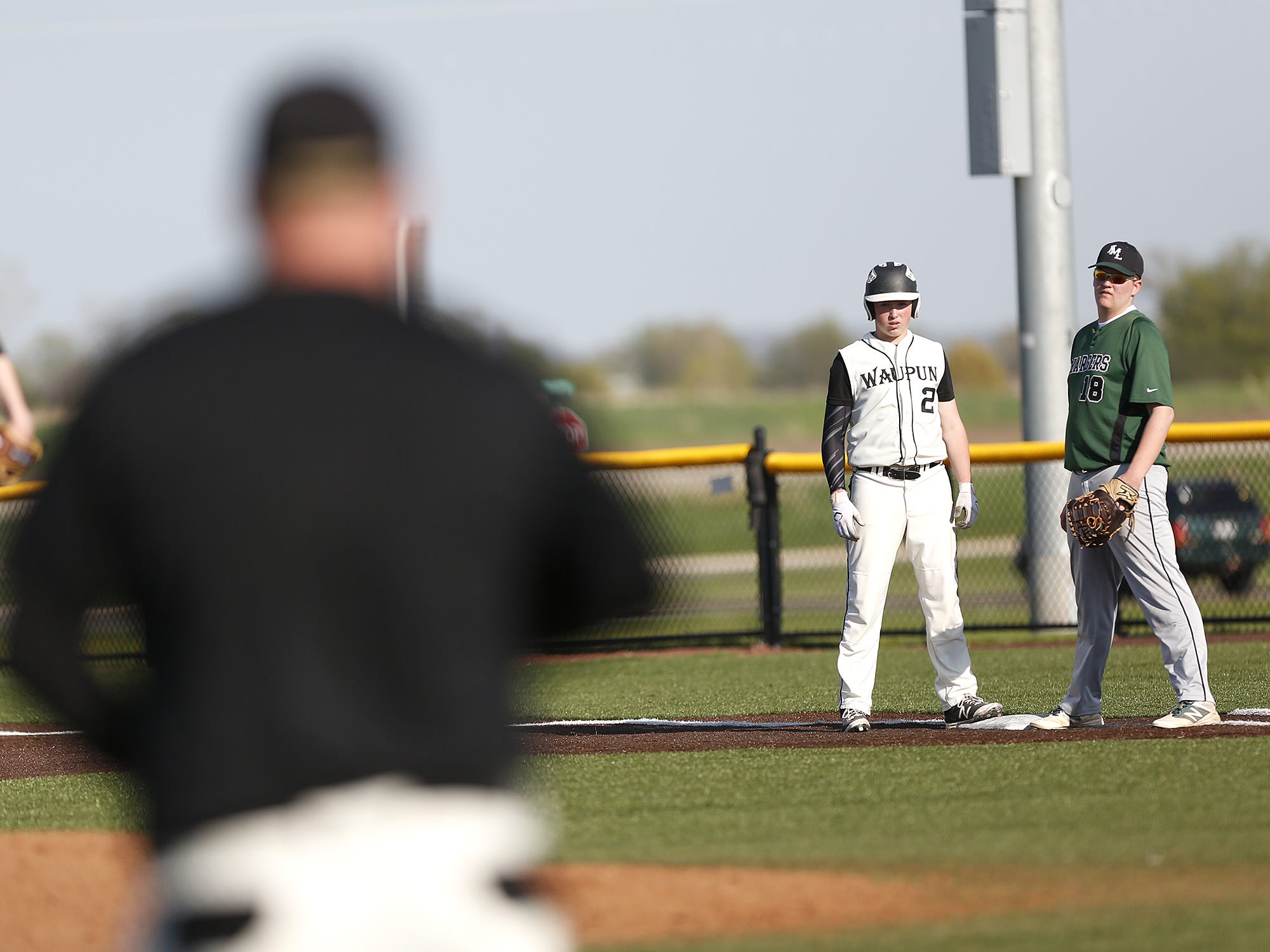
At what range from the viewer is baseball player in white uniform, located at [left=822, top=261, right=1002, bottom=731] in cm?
819

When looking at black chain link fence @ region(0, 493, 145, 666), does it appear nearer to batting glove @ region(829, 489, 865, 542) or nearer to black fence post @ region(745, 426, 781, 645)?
batting glove @ region(829, 489, 865, 542)

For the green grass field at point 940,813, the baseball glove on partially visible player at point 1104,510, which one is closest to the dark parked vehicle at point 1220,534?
the green grass field at point 940,813

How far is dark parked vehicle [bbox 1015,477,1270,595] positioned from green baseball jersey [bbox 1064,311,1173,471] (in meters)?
12.3

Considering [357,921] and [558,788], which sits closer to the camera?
[357,921]

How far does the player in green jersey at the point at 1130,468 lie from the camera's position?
7.70 meters

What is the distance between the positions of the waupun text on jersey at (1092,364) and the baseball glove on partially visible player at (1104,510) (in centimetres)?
54

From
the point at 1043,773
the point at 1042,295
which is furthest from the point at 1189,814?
the point at 1042,295

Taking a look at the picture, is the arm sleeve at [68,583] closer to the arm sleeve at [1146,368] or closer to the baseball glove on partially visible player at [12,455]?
the baseball glove on partially visible player at [12,455]

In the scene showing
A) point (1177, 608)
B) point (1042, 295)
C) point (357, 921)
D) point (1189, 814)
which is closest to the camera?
point (357, 921)

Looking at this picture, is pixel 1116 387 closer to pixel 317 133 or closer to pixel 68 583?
pixel 317 133

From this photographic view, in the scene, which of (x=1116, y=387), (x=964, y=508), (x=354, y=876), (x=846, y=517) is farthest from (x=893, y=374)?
(x=354, y=876)

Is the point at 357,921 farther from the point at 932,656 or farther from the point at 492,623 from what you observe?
the point at 932,656

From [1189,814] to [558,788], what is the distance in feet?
8.64

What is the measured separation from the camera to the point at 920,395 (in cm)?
819
